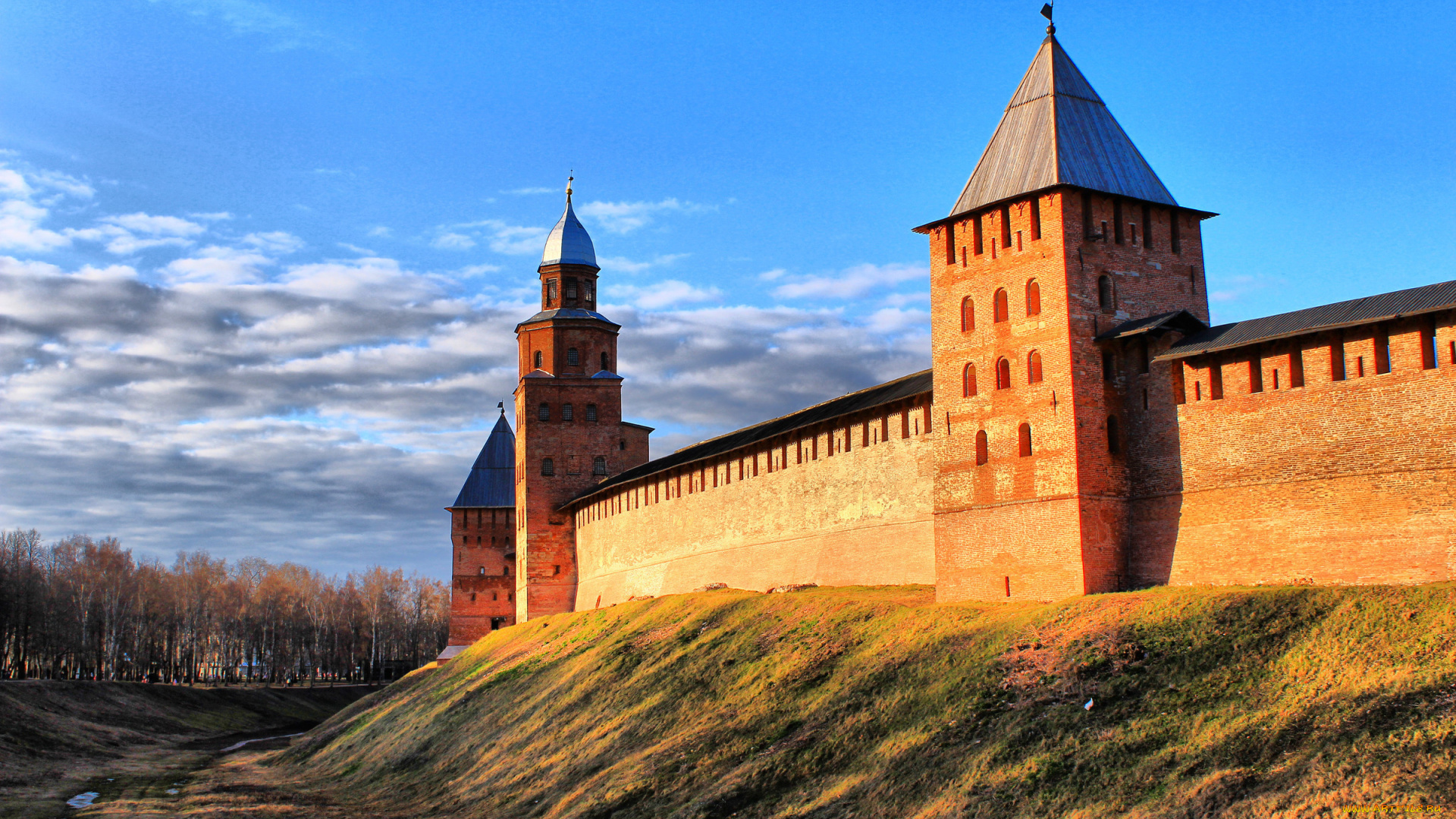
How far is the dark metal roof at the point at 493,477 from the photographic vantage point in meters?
59.5

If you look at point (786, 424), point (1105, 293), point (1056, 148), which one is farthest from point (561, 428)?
point (1105, 293)

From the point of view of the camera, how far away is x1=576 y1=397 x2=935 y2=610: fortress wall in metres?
27.6

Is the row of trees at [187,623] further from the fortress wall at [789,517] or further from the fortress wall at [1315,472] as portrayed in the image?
the fortress wall at [1315,472]

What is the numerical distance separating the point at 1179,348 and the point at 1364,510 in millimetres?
4464

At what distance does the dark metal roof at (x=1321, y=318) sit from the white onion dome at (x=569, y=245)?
116ft

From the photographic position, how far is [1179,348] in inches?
854

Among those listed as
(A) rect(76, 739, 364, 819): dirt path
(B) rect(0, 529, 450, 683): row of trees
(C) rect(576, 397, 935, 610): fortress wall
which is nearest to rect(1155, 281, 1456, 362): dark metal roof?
(C) rect(576, 397, 935, 610): fortress wall

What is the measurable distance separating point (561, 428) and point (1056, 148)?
3019cm

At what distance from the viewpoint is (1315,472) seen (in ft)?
63.0

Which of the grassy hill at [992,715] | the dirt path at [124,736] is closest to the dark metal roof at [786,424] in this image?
the grassy hill at [992,715]

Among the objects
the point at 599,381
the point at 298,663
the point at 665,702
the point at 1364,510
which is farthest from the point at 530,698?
the point at 298,663

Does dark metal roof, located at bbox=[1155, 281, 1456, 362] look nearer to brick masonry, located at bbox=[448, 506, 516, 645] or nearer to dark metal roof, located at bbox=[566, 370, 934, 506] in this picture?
dark metal roof, located at bbox=[566, 370, 934, 506]

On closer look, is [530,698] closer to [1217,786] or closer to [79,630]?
[1217,786]

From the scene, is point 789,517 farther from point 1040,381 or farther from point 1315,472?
point 1315,472
